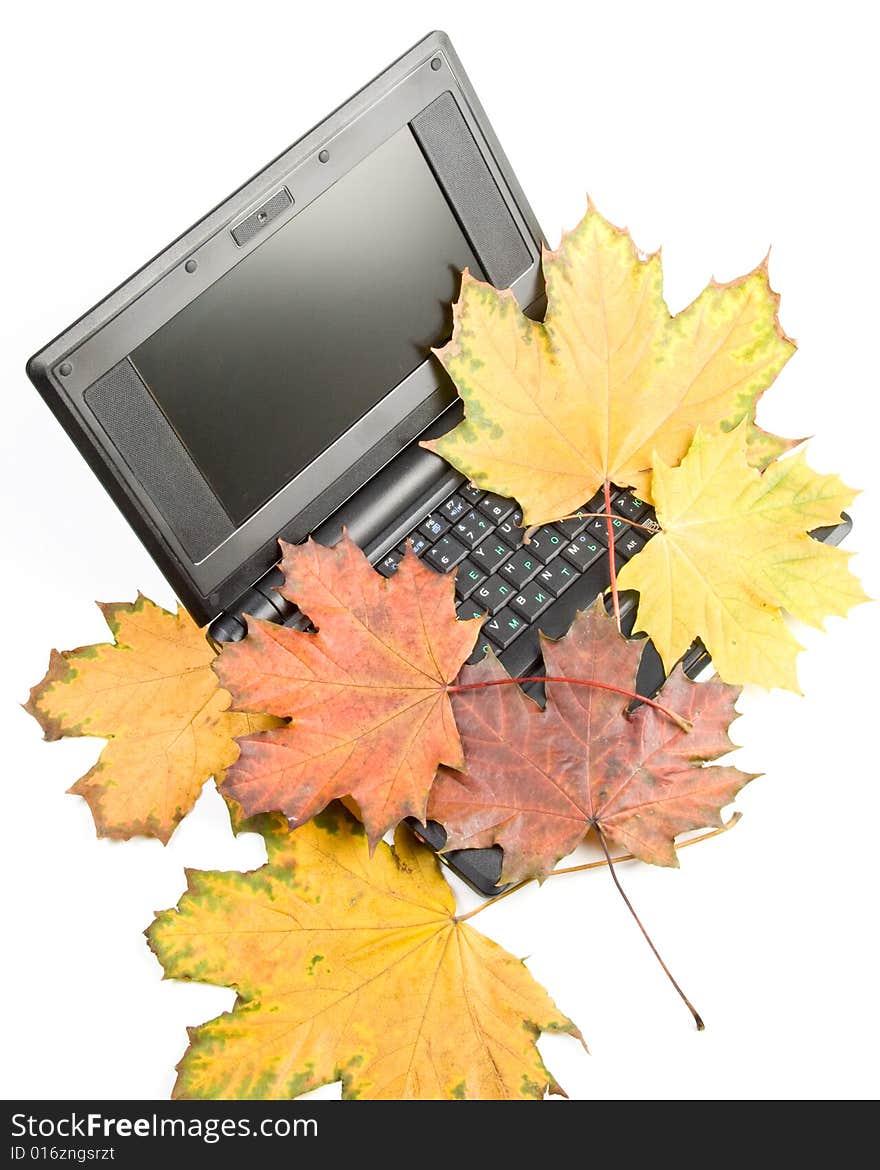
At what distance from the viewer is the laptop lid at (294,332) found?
0.81m

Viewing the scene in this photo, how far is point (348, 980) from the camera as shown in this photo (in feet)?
2.59

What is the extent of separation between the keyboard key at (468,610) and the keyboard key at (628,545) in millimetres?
122

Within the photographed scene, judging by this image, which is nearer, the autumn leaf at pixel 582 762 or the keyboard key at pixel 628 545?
the autumn leaf at pixel 582 762

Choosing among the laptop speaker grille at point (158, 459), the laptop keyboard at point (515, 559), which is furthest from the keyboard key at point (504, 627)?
the laptop speaker grille at point (158, 459)

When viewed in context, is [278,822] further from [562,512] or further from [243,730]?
[562,512]

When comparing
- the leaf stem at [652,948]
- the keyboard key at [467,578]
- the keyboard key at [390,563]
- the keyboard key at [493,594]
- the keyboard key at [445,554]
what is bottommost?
the leaf stem at [652,948]

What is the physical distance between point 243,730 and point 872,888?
475mm

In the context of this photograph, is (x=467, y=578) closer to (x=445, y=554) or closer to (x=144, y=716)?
(x=445, y=554)

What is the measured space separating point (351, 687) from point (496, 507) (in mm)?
212

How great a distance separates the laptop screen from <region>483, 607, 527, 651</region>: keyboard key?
0.19 metres

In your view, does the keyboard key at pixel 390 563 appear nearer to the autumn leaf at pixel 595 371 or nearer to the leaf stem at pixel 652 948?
the autumn leaf at pixel 595 371

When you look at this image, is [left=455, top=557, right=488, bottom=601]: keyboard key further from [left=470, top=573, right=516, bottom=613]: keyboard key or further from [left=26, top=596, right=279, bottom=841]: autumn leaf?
[left=26, top=596, right=279, bottom=841]: autumn leaf

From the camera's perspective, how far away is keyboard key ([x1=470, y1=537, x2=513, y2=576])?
0.92m

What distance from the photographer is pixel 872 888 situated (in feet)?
2.79
